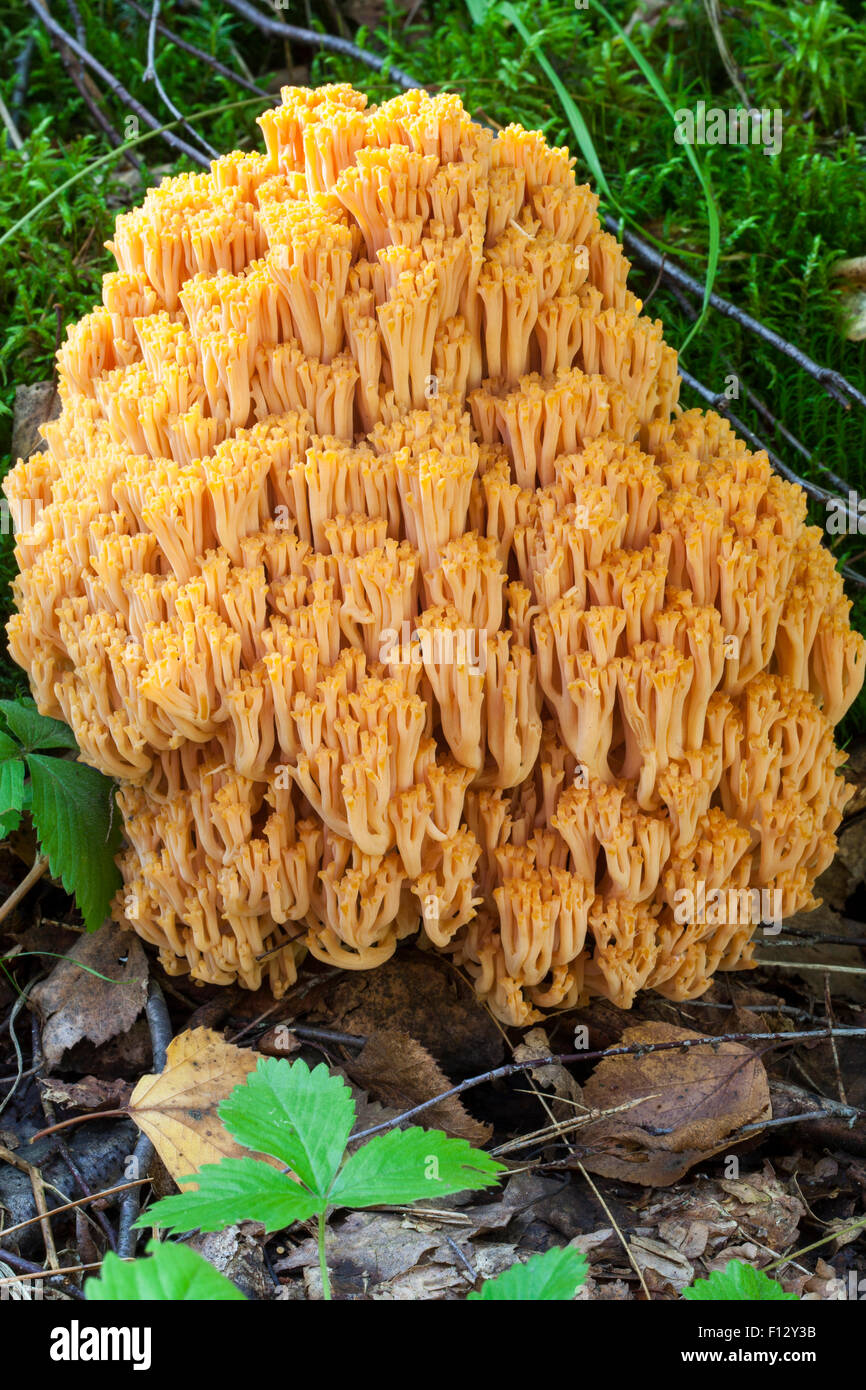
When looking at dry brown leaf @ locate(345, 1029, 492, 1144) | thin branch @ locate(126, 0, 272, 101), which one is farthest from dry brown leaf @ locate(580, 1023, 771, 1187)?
thin branch @ locate(126, 0, 272, 101)

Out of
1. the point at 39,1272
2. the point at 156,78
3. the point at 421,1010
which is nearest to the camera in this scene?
the point at 39,1272

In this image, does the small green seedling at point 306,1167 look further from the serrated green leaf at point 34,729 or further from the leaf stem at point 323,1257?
the serrated green leaf at point 34,729

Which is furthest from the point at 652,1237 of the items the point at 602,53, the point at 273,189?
the point at 602,53

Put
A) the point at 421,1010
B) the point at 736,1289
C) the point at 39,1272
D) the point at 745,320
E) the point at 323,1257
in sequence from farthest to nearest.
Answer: the point at 745,320, the point at 421,1010, the point at 39,1272, the point at 736,1289, the point at 323,1257

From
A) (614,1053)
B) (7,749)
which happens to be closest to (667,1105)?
(614,1053)

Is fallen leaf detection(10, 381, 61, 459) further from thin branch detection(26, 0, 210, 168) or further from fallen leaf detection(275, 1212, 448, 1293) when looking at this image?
fallen leaf detection(275, 1212, 448, 1293)

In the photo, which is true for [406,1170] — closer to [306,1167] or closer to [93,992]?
[306,1167]

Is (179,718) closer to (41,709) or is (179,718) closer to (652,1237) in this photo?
(41,709)
